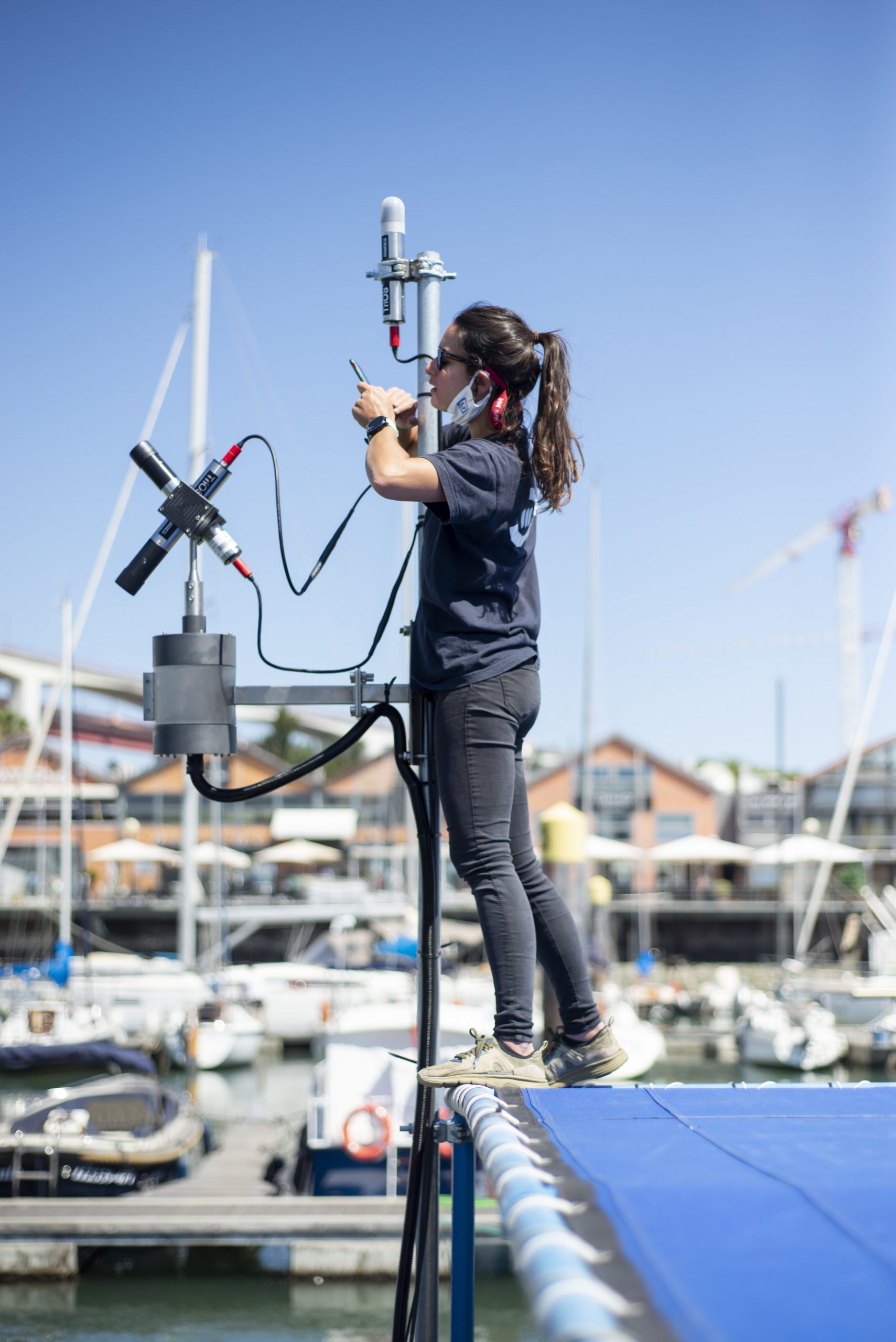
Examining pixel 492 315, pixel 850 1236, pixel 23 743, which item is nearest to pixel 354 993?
pixel 492 315

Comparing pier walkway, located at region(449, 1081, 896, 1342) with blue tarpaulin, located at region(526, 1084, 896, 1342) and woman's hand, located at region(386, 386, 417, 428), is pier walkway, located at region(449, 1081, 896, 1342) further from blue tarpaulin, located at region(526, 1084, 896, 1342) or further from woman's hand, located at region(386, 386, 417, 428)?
woman's hand, located at region(386, 386, 417, 428)

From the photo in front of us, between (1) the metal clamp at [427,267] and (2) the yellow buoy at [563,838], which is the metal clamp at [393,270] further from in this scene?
(2) the yellow buoy at [563,838]

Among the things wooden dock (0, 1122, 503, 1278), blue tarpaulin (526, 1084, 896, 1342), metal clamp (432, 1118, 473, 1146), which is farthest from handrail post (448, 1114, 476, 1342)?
wooden dock (0, 1122, 503, 1278)

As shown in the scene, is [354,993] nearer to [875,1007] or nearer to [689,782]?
[875,1007]

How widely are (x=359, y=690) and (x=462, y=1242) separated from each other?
1.33 m

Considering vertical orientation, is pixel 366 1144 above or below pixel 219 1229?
above

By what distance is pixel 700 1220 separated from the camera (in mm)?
1220

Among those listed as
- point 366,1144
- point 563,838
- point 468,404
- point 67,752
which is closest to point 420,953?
point 468,404

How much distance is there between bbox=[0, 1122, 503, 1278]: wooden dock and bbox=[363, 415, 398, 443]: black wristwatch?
27.4 feet

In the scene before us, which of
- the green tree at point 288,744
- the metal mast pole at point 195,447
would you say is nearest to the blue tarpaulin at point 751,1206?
the metal mast pole at point 195,447

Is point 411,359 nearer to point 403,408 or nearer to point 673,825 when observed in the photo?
point 403,408

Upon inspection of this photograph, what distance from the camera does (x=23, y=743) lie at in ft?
171

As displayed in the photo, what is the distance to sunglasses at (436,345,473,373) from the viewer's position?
115 inches

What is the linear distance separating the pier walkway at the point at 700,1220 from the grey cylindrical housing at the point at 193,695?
1.22 m
